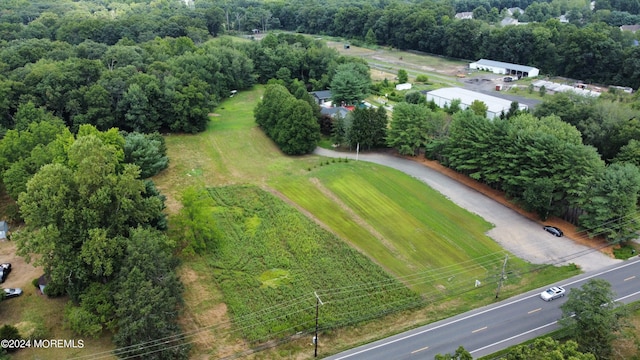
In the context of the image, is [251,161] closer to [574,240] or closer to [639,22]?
[574,240]

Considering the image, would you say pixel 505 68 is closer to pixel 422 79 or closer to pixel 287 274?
pixel 422 79

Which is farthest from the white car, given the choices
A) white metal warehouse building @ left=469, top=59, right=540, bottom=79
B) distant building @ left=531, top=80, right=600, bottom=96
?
white metal warehouse building @ left=469, top=59, right=540, bottom=79

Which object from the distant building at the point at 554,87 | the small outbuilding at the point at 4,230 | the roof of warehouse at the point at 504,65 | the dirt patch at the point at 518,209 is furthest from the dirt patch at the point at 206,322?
the roof of warehouse at the point at 504,65

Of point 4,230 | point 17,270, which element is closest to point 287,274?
point 17,270

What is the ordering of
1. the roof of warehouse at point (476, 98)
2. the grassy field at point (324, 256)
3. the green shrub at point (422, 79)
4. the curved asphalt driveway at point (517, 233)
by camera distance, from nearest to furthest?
the grassy field at point (324, 256) < the curved asphalt driveway at point (517, 233) < the roof of warehouse at point (476, 98) < the green shrub at point (422, 79)

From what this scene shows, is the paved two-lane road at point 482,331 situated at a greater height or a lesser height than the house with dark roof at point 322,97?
lesser

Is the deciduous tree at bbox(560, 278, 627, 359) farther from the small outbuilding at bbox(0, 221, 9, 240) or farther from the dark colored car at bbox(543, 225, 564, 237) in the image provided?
the small outbuilding at bbox(0, 221, 9, 240)

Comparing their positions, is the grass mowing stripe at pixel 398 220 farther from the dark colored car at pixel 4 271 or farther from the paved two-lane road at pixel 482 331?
the dark colored car at pixel 4 271
